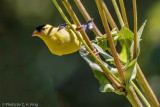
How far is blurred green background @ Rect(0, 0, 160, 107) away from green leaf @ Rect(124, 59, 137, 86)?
83cm

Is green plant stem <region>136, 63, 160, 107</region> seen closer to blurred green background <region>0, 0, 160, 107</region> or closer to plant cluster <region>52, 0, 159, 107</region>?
plant cluster <region>52, 0, 159, 107</region>

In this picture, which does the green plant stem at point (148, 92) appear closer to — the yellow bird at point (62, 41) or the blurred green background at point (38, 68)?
the yellow bird at point (62, 41)

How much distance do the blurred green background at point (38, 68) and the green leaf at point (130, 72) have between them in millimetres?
830

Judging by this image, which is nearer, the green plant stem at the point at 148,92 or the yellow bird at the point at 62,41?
the green plant stem at the point at 148,92

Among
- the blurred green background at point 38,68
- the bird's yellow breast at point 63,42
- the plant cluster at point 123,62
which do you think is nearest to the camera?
the plant cluster at point 123,62

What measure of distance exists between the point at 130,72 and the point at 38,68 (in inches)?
38.9

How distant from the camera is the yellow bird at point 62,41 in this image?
474mm

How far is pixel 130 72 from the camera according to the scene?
348mm

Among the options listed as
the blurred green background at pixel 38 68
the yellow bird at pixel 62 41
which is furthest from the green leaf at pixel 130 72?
the blurred green background at pixel 38 68

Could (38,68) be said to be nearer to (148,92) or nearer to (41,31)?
(41,31)

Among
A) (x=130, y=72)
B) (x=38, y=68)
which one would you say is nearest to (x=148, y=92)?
(x=130, y=72)

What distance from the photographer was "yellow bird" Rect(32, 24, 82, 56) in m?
0.47

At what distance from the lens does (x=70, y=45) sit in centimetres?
47

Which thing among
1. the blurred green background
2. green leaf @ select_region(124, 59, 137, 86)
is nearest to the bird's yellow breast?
green leaf @ select_region(124, 59, 137, 86)
